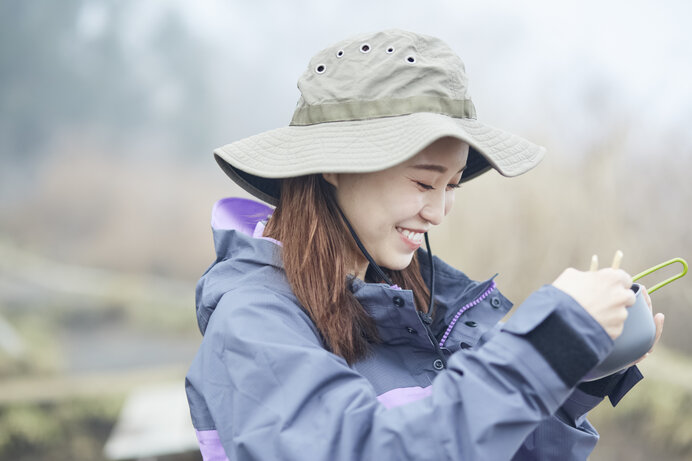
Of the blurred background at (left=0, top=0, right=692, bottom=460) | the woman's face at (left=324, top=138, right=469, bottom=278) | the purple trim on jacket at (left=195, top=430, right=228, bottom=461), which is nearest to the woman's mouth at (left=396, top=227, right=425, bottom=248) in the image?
the woman's face at (left=324, top=138, right=469, bottom=278)

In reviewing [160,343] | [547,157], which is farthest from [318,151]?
[160,343]

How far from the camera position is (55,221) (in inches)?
139

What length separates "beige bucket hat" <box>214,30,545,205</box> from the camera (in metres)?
1.16

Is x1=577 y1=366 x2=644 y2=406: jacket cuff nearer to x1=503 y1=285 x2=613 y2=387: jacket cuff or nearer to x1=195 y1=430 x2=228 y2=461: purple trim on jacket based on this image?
x1=503 y1=285 x2=613 y2=387: jacket cuff

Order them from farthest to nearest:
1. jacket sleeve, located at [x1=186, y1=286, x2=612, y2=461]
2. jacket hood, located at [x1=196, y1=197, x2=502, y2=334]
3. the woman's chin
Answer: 1. the woman's chin
2. jacket hood, located at [x1=196, y1=197, x2=502, y2=334]
3. jacket sleeve, located at [x1=186, y1=286, x2=612, y2=461]

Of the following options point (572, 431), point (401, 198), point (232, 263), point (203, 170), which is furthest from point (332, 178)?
point (203, 170)

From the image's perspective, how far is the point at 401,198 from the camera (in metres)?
1.27

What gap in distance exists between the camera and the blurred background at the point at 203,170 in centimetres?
339

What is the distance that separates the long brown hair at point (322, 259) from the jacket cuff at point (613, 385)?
446 mm

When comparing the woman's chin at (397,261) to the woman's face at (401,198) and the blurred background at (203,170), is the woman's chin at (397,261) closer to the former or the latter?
the woman's face at (401,198)

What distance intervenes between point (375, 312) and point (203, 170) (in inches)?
104

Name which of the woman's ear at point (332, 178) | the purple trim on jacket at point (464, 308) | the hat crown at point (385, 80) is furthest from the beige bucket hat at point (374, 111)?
the purple trim on jacket at point (464, 308)

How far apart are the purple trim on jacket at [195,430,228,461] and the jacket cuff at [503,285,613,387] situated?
561mm

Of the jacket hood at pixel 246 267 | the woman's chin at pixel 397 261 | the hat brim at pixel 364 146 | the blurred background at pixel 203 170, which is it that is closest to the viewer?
the hat brim at pixel 364 146
